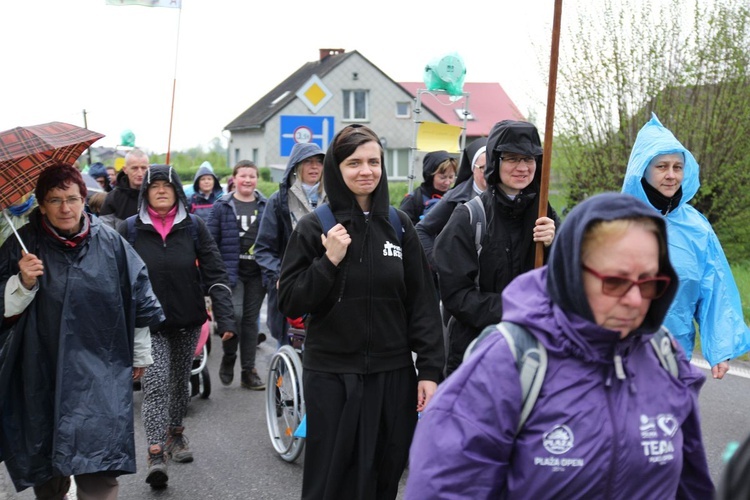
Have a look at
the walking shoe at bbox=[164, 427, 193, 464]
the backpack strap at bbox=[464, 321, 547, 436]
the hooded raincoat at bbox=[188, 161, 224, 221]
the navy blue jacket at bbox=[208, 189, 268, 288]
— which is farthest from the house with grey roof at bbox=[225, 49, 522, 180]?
the backpack strap at bbox=[464, 321, 547, 436]

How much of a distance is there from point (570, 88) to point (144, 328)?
11.3 m

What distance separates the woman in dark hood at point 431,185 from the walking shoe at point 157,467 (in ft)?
10.9

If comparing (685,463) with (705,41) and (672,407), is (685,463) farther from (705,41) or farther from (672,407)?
(705,41)

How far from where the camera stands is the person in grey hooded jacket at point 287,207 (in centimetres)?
683

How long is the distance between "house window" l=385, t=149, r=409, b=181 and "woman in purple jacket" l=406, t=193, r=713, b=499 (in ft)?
164

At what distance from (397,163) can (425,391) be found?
49282 millimetres

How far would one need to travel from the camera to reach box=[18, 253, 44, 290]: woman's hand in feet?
13.9

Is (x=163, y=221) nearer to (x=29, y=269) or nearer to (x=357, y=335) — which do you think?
(x=29, y=269)

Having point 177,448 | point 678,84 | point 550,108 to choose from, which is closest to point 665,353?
point 550,108

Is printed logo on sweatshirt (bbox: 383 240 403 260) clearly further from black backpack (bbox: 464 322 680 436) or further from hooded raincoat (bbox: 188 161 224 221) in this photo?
hooded raincoat (bbox: 188 161 224 221)

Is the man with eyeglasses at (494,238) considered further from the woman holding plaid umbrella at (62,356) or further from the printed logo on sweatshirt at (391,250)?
the woman holding plaid umbrella at (62,356)

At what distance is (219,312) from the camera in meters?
6.26

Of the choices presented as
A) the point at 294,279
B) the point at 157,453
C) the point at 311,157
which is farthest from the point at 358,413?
the point at 311,157

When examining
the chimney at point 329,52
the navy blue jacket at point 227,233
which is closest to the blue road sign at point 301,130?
the navy blue jacket at point 227,233
